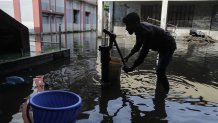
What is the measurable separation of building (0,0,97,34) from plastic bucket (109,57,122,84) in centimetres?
1873

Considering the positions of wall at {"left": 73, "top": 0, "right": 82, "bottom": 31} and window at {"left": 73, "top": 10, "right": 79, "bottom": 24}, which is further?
window at {"left": 73, "top": 10, "right": 79, "bottom": 24}

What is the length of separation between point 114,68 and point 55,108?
329cm

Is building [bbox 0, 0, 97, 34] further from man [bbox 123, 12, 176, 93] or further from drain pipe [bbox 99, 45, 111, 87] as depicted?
man [bbox 123, 12, 176, 93]

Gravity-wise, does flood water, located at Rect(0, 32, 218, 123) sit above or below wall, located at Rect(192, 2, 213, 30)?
below

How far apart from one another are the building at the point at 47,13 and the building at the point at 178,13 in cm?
693

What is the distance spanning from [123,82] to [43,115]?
3832mm

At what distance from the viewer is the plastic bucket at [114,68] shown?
17.6ft

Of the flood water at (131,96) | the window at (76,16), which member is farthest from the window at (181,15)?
the flood water at (131,96)

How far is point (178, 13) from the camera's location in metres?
21.2

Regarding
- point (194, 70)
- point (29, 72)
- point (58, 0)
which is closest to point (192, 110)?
point (194, 70)

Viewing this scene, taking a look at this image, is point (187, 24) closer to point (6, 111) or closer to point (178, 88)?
point (178, 88)

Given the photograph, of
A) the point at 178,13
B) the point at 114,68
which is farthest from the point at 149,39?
the point at 178,13

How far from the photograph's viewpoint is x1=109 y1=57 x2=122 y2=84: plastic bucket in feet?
17.6

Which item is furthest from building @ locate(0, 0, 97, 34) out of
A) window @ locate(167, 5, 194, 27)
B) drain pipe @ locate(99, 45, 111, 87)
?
drain pipe @ locate(99, 45, 111, 87)
